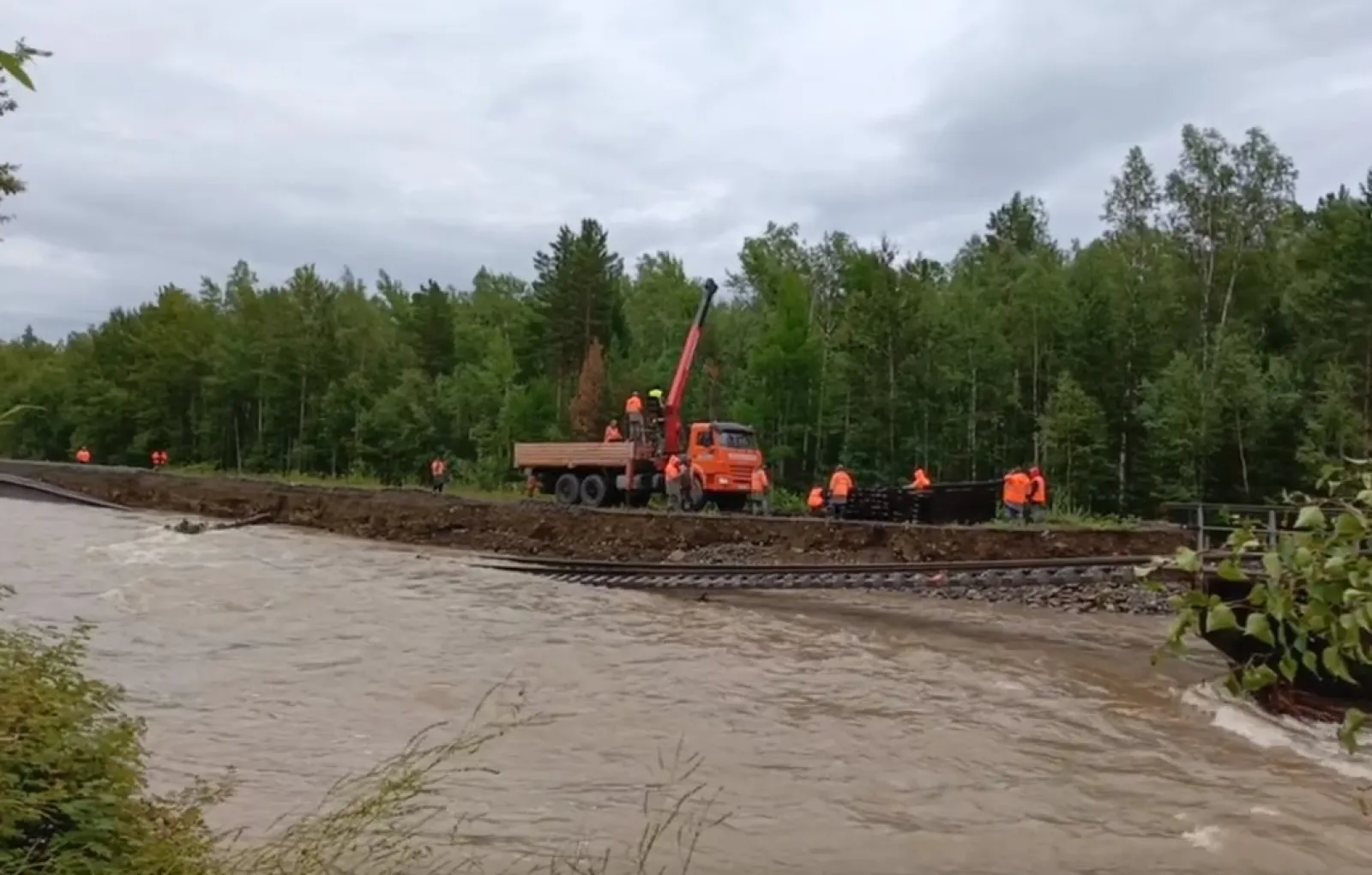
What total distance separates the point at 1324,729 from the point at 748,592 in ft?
30.1

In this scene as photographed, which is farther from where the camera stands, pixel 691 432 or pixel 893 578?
pixel 691 432

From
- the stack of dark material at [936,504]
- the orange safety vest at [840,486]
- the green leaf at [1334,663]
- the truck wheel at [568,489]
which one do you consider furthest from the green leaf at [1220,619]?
the truck wheel at [568,489]

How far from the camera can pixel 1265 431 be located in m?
32.7

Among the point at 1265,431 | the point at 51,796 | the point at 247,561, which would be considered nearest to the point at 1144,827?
the point at 51,796

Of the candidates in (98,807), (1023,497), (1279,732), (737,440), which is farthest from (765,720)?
(737,440)

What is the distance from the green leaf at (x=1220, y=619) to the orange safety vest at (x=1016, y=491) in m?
21.1

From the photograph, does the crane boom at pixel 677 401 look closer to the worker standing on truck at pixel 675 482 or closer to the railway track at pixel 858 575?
the worker standing on truck at pixel 675 482

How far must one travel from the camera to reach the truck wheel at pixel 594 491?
1070 inches

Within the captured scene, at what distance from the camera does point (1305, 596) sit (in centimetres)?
182

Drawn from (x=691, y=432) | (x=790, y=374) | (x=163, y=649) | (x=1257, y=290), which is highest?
(x=1257, y=290)

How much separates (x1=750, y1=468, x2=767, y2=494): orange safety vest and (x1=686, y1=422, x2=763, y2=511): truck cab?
0.73 ft

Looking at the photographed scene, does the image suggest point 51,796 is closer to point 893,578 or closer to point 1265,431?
point 893,578

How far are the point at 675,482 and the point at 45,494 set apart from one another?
2224cm

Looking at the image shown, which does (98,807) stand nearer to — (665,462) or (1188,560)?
(1188,560)
